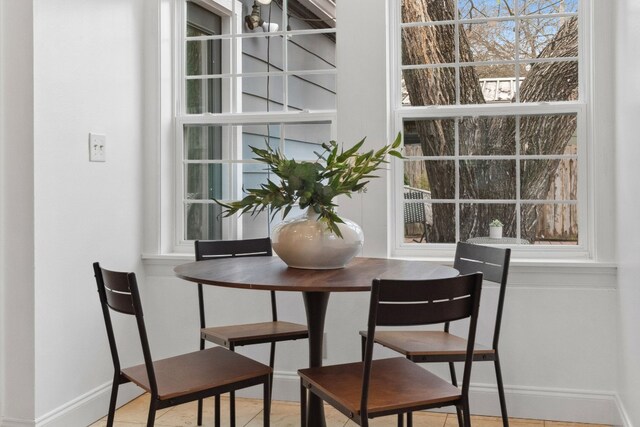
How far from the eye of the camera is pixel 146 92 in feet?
11.8

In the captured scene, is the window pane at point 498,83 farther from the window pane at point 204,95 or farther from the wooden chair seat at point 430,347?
the window pane at point 204,95

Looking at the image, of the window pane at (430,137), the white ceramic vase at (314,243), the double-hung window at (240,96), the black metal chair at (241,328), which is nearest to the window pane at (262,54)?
the double-hung window at (240,96)

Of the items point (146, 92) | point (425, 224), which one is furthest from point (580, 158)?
point (146, 92)

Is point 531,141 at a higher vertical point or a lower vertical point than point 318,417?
higher

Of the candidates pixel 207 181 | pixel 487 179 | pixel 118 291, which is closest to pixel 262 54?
pixel 207 181

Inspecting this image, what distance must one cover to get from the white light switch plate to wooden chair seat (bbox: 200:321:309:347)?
97 centimetres

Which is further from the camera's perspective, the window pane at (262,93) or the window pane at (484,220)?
the window pane at (262,93)

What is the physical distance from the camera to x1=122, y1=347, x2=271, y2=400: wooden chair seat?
212 cm

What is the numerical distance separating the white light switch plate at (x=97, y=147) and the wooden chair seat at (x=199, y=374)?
1.16 m

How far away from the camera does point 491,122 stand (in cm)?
330

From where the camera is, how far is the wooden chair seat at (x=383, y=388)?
195 centimetres

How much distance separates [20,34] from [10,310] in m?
1.15

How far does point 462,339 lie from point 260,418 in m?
1.10

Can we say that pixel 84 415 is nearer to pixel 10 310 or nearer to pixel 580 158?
pixel 10 310
